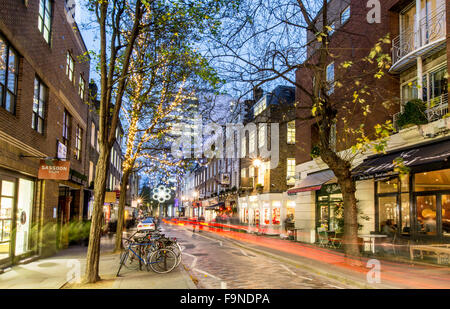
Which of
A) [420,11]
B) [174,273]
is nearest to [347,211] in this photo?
[174,273]

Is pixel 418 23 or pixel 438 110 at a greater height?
pixel 418 23

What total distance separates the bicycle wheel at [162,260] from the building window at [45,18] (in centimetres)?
914

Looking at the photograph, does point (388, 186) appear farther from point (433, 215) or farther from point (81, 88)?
point (81, 88)

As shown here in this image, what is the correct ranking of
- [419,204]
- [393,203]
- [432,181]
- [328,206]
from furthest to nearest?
1. [328,206]
2. [393,203]
3. [419,204]
4. [432,181]

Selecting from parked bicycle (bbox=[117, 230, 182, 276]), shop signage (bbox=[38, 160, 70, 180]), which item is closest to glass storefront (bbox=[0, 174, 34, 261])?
shop signage (bbox=[38, 160, 70, 180])

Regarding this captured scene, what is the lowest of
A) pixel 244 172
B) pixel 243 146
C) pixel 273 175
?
pixel 273 175

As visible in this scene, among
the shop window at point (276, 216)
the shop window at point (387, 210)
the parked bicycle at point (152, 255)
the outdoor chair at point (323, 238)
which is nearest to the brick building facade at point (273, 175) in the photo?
the shop window at point (276, 216)

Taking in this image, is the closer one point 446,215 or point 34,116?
point 446,215

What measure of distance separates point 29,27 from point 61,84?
4751mm

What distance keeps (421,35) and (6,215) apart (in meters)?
15.3

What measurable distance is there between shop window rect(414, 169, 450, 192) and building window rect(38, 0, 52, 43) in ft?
48.4

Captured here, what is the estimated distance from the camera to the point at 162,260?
11.4 metres

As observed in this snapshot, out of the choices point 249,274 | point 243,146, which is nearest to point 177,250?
point 249,274
